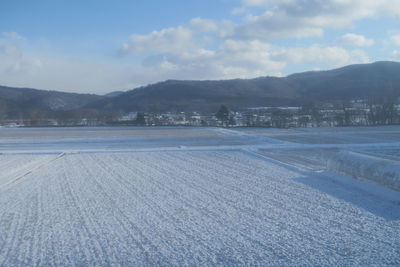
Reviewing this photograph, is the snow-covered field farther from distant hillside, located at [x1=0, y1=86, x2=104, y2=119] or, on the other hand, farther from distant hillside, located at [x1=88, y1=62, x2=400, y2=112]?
distant hillside, located at [x1=0, y1=86, x2=104, y2=119]

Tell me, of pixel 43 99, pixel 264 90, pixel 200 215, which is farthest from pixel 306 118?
pixel 43 99

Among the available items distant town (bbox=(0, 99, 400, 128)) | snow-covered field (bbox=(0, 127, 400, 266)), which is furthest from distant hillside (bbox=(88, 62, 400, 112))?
snow-covered field (bbox=(0, 127, 400, 266))

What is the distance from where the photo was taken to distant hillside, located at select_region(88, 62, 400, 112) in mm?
80125

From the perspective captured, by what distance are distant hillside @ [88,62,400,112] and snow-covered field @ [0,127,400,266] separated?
193 feet

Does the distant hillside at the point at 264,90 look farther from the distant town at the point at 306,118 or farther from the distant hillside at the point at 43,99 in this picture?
the distant town at the point at 306,118

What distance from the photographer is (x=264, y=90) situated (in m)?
109

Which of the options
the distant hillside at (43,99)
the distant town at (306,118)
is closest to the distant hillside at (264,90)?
the distant hillside at (43,99)

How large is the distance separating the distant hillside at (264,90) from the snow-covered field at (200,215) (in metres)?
58.8

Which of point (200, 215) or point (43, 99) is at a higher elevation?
point (43, 99)

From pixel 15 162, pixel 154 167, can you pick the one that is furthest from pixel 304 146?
pixel 15 162

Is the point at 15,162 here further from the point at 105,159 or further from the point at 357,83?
the point at 357,83

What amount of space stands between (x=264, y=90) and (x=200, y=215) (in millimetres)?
102911

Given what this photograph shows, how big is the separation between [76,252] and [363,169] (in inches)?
352

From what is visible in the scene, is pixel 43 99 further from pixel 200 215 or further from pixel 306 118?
pixel 200 215
